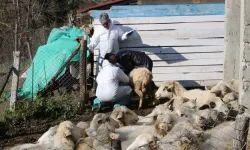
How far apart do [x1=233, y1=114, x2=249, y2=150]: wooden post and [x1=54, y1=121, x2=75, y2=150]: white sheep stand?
254 centimetres

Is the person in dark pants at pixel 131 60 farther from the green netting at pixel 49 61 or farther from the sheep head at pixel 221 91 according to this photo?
the sheep head at pixel 221 91

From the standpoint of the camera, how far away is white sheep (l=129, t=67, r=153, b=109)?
401 inches

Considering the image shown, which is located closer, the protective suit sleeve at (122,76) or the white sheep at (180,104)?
the white sheep at (180,104)

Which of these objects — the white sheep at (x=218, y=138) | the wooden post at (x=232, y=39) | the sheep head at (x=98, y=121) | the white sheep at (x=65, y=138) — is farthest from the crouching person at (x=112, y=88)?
the white sheep at (x=218, y=138)

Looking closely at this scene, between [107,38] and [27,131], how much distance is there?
3060 mm

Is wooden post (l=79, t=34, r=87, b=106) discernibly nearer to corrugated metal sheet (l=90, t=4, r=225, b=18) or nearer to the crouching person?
the crouching person

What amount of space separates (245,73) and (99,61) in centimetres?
421

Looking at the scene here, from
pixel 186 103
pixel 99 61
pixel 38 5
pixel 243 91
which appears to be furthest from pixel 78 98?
pixel 38 5

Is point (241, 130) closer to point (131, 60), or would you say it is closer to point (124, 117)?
point (124, 117)

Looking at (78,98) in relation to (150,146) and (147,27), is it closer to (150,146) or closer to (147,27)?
(147,27)

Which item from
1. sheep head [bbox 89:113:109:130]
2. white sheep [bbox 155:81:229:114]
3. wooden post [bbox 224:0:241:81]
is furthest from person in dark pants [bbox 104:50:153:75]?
sheep head [bbox 89:113:109:130]

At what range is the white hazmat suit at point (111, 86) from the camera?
10031mm

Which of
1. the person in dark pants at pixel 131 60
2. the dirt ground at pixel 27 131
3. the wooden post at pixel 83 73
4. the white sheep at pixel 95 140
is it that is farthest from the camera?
the person in dark pants at pixel 131 60

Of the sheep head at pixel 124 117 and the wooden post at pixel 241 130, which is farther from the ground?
the wooden post at pixel 241 130
